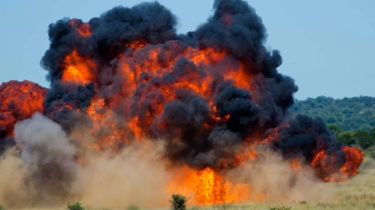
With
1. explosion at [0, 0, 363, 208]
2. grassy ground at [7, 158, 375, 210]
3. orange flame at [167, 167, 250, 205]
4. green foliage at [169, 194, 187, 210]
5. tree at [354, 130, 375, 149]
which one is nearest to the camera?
grassy ground at [7, 158, 375, 210]

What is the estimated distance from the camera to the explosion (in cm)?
5822

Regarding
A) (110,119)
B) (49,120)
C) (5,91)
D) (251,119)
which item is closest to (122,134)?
(110,119)

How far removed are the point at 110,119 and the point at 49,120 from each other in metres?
6.21

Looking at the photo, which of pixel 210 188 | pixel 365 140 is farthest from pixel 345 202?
pixel 365 140

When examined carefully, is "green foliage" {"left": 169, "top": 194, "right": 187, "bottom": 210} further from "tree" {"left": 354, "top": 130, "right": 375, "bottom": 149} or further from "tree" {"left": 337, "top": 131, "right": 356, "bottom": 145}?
"tree" {"left": 354, "top": 130, "right": 375, "bottom": 149}

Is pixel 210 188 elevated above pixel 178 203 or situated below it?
above

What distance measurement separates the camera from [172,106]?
5784 centimetres

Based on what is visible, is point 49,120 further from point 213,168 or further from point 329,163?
point 329,163

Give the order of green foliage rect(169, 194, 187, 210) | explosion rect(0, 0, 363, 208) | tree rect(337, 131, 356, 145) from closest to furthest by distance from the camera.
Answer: green foliage rect(169, 194, 187, 210) < explosion rect(0, 0, 363, 208) < tree rect(337, 131, 356, 145)

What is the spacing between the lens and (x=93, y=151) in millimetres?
63438

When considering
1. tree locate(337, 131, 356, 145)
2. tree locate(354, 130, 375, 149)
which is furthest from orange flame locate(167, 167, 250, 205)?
tree locate(354, 130, 375, 149)

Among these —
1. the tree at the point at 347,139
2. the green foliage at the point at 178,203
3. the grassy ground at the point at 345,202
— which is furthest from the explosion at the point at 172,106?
the tree at the point at 347,139

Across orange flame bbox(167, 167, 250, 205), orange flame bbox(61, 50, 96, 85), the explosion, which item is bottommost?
orange flame bbox(167, 167, 250, 205)

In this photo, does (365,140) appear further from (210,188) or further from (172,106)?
(172,106)
